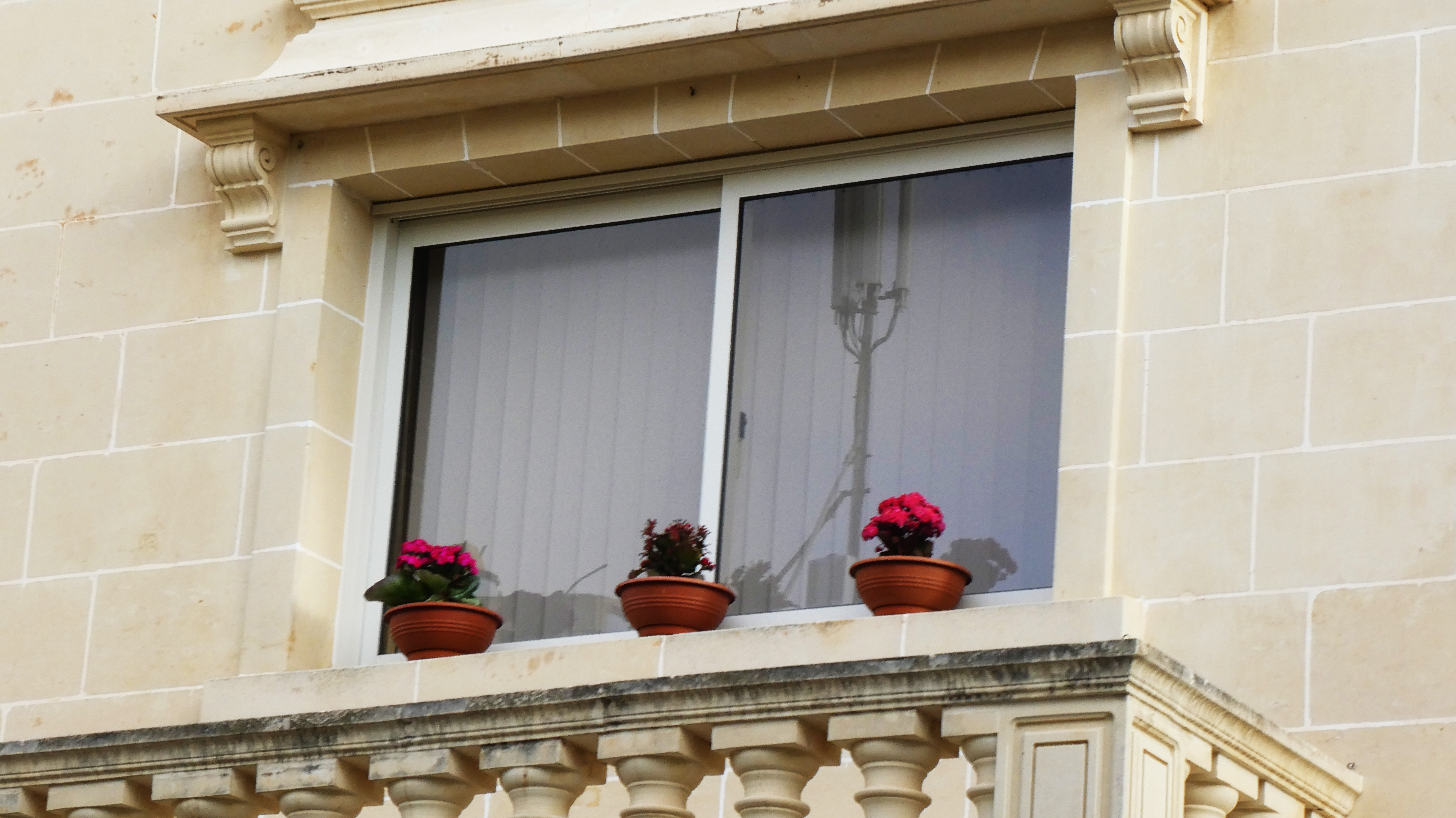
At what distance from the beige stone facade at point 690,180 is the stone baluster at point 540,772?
1.44ft

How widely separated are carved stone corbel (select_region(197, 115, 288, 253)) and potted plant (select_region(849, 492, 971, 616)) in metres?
2.19

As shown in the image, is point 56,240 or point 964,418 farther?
point 56,240

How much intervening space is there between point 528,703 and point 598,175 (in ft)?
8.67

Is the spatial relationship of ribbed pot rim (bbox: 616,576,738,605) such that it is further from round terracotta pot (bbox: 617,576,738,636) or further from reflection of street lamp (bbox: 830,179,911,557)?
reflection of street lamp (bbox: 830,179,911,557)

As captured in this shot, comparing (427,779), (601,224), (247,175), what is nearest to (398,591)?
(601,224)

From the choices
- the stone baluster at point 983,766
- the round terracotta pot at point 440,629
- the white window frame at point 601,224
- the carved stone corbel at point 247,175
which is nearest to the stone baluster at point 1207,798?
the stone baluster at point 983,766

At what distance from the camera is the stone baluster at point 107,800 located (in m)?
6.11

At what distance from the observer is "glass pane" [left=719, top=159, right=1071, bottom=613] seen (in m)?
7.07

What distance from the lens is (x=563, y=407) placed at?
7.79 m

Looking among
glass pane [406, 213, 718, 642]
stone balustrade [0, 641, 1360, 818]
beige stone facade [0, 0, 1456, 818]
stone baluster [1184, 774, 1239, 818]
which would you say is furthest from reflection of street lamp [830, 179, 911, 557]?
stone baluster [1184, 774, 1239, 818]

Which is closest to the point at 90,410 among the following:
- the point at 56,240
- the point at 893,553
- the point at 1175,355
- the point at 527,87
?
the point at 56,240

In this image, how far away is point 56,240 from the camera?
326 inches

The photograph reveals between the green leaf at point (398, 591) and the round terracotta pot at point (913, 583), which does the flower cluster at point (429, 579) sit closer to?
the green leaf at point (398, 591)

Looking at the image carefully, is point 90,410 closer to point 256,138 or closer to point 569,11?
point 256,138
